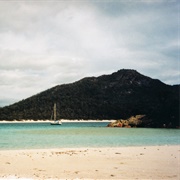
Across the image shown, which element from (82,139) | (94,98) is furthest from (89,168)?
(94,98)

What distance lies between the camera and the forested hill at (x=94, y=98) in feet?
408

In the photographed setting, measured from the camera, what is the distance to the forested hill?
124 meters

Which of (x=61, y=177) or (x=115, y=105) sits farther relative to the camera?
(x=115, y=105)

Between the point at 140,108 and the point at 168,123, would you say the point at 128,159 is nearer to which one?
the point at 168,123

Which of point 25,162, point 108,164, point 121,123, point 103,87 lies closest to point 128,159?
point 108,164

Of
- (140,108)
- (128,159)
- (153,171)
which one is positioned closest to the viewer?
(153,171)

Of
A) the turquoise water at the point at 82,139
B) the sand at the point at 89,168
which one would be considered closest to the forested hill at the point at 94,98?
the turquoise water at the point at 82,139

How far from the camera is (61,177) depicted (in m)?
10.7

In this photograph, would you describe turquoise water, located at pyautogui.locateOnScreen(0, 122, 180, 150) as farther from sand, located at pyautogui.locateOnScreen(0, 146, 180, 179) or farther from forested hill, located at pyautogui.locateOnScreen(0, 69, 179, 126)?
forested hill, located at pyautogui.locateOnScreen(0, 69, 179, 126)

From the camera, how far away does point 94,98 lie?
134m

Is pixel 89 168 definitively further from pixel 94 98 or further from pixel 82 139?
pixel 94 98

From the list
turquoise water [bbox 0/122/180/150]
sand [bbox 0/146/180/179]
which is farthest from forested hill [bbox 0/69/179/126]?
sand [bbox 0/146/180/179]

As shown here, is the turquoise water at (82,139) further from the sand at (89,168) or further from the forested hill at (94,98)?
the forested hill at (94,98)

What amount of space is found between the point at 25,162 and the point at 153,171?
6447 millimetres
